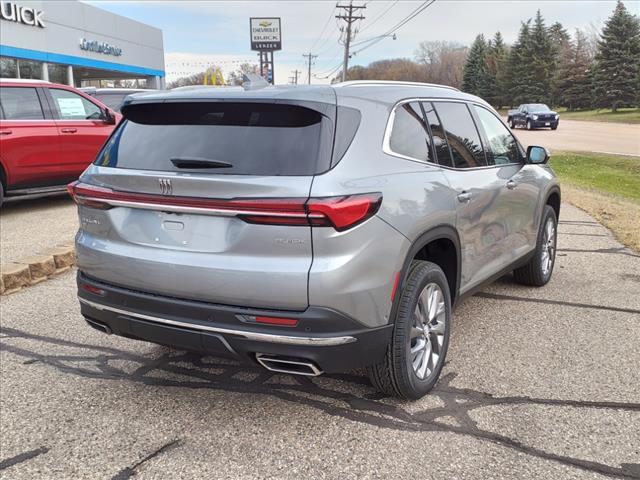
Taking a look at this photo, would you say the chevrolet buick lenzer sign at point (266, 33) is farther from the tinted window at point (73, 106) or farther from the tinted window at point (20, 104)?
the tinted window at point (20, 104)

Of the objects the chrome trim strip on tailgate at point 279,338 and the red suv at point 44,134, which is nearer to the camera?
the chrome trim strip on tailgate at point 279,338

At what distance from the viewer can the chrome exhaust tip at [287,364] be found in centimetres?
284

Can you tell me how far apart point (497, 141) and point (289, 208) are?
269cm

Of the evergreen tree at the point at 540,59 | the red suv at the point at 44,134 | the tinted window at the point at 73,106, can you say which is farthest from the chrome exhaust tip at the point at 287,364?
the evergreen tree at the point at 540,59

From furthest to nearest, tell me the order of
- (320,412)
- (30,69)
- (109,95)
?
1. (30,69)
2. (109,95)
3. (320,412)

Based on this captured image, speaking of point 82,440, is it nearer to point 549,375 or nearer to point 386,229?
point 386,229

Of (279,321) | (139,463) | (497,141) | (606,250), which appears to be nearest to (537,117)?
(606,250)

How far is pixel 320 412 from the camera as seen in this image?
3322 millimetres

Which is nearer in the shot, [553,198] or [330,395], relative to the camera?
[330,395]

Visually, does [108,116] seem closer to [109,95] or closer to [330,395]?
[109,95]

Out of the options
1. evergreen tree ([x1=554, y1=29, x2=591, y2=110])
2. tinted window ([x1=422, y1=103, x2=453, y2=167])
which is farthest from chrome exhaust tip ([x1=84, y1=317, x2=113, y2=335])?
evergreen tree ([x1=554, y1=29, x2=591, y2=110])

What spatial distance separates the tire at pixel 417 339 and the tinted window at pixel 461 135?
909mm

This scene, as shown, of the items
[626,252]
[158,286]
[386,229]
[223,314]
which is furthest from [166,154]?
[626,252]

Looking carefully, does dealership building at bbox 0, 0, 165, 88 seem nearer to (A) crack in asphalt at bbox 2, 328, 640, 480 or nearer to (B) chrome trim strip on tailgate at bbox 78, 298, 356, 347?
(A) crack in asphalt at bbox 2, 328, 640, 480
